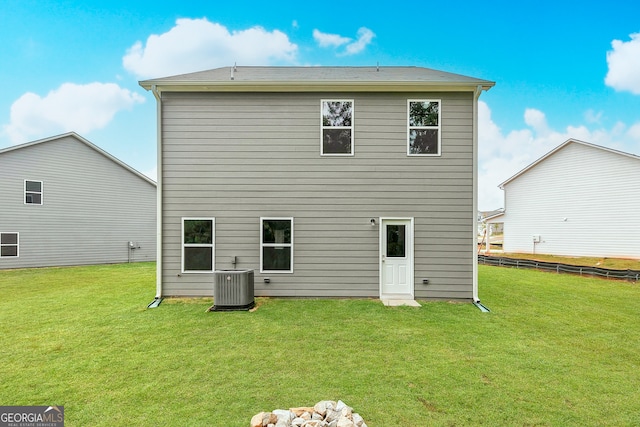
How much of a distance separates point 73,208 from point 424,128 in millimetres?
15626

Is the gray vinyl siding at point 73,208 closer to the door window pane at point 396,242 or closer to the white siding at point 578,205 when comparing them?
the door window pane at point 396,242

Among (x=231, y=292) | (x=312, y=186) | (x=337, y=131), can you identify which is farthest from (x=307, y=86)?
(x=231, y=292)

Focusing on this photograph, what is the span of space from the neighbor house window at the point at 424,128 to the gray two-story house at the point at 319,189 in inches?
0.9

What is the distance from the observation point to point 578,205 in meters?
13.9

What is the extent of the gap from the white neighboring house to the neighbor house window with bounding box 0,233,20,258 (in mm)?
24973

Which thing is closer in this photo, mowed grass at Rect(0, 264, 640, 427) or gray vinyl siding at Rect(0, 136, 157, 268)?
mowed grass at Rect(0, 264, 640, 427)

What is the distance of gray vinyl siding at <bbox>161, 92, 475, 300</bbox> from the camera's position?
21.5ft

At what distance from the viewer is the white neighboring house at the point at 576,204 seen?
A: 1240 centimetres

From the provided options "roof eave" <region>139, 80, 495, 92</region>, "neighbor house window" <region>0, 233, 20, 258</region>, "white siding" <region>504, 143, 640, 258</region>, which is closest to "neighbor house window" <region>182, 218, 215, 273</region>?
"roof eave" <region>139, 80, 495, 92</region>

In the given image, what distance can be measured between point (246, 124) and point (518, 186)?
16.8 meters

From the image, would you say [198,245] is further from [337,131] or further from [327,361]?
[327,361]

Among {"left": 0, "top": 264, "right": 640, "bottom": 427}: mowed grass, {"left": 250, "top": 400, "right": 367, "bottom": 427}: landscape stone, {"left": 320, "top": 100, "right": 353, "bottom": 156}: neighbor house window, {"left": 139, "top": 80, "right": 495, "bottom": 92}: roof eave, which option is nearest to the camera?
{"left": 250, "top": 400, "right": 367, "bottom": 427}: landscape stone

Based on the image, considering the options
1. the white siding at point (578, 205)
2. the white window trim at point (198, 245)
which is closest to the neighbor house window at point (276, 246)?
the white window trim at point (198, 245)

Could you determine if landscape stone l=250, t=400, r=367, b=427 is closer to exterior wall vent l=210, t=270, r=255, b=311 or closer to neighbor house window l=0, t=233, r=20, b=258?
exterior wall vent l=210, t=270, r=255, b=311
